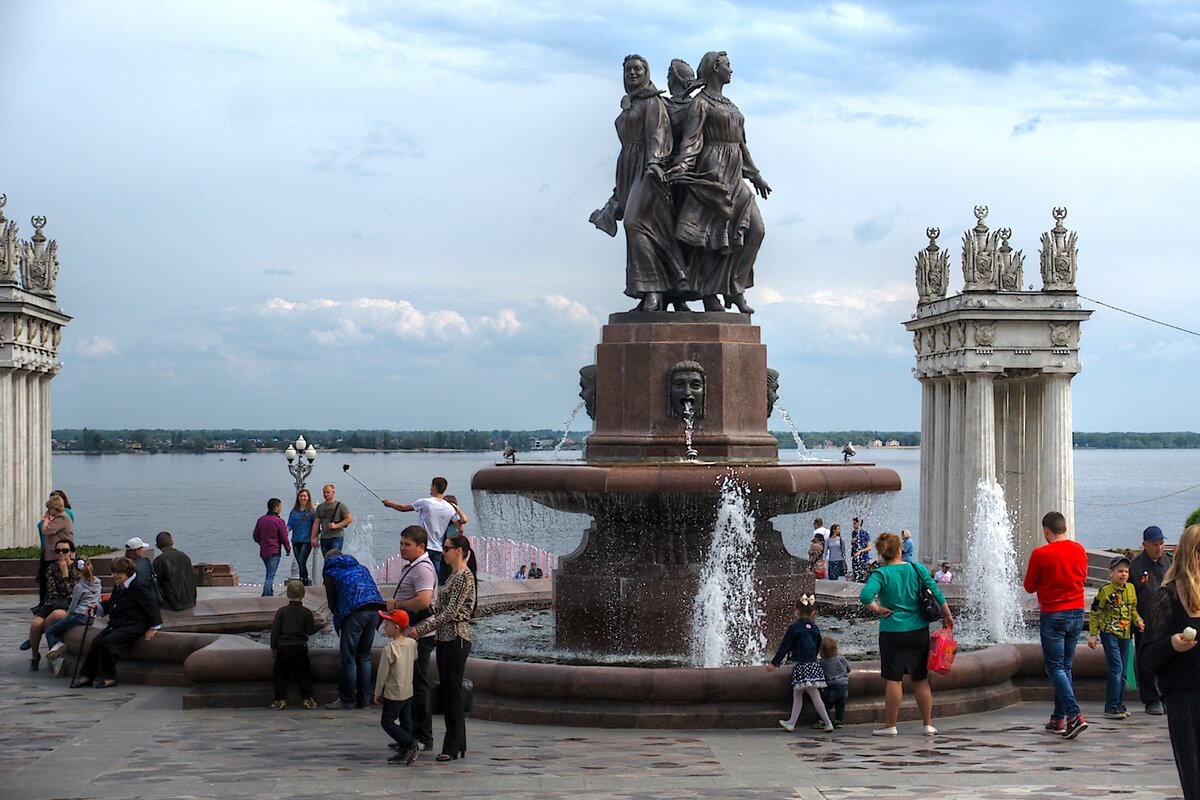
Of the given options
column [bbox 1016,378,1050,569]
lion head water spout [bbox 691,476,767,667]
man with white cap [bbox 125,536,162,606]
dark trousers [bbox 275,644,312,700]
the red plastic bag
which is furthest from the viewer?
column [bbox 1016,378,1050,569]

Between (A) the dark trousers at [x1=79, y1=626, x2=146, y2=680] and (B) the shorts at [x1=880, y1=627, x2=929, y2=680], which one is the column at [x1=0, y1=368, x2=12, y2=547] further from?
(B) the shorts at [x1=880, y1=627, x2=929, y2=680]

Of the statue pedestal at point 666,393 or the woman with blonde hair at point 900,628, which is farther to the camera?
the statue pedestal at point 666,393

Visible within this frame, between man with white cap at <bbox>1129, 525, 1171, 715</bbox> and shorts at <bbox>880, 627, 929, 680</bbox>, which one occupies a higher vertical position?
man with white cap at <bbox>1129, 525, 1171, 715</bbox>

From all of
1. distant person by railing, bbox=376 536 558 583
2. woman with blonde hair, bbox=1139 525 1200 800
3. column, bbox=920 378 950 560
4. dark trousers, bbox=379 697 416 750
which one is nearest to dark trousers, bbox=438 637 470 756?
dark trousers, bbox=379 697 416 750

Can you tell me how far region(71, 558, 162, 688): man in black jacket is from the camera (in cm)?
1427

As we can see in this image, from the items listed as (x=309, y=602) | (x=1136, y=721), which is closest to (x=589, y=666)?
(x=1136, y=721)

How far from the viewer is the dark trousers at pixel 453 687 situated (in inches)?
405

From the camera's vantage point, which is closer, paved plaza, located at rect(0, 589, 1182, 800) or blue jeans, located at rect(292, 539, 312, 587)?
paved plaza, located at rect(0, 589, 1182, 800)

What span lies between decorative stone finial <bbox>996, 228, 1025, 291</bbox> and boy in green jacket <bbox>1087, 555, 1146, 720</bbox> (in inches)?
1532

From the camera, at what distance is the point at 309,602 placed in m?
18.0

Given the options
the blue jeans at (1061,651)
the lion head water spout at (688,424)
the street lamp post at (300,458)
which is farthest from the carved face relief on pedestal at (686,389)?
the street lamp post at (300,458)

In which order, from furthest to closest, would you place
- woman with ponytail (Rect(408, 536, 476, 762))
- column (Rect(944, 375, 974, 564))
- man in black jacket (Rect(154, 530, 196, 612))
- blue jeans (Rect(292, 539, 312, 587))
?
column (Rect(944, 375, 974, 564)), blue jeans (Rect(292, 539, 312, 587)), man in black jacket (Rect(154, 530, 196, 612)), woman with ponytail (Rect(408, 536, 476, 762))

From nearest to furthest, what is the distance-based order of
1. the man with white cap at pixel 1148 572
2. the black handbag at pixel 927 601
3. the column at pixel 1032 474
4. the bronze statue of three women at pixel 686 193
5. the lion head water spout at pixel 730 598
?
A: 1. the black handbag at pixel 927 601
2. the man with white cap at pixel 1148 572
3. the lion head water spout at pixel 730 598
4. the bronze statue of three women at pixel 686 193
5. the column at pixel 1032 474

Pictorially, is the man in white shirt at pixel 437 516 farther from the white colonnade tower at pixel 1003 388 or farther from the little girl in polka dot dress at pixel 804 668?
the white colonnade tower at pixel 1003 388
